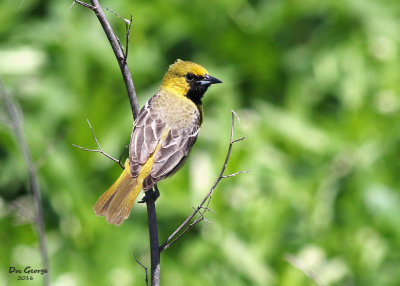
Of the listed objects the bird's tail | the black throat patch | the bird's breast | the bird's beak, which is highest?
the bird's beak

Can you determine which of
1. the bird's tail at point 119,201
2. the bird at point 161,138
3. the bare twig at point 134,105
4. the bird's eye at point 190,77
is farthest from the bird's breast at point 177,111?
the bare twig at point 134,105

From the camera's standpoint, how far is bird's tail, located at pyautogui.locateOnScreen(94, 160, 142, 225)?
9.19 feet

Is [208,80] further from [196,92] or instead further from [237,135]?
[237,135]

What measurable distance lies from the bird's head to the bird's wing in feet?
1.18

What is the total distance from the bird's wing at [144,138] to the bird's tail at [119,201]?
0.06 m

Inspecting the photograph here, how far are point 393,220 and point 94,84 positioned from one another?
8.50ft

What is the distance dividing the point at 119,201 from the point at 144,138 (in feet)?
1.57

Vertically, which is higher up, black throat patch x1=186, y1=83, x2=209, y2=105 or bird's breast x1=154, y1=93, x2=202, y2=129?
black throat patch x1=186, y1=83, x2=209, y2=105

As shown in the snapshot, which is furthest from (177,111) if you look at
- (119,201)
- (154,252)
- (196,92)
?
(154,252)

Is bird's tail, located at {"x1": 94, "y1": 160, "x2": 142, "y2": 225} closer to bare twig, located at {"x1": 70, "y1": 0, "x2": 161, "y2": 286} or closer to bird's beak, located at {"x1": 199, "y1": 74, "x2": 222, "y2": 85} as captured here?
bare twig, located at {"x1": 70, "y1": 0, "x2": 161, "y2": 286}

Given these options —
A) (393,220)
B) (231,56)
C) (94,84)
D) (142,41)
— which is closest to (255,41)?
(231,56)

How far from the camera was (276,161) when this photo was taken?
17.4 feet

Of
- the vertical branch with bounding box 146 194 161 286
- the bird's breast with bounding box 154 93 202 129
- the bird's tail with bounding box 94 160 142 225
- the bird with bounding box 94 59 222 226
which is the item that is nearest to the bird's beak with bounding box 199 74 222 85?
the bird with bounding box 94 59 222 226

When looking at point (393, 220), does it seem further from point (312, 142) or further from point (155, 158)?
point (155, 158)
